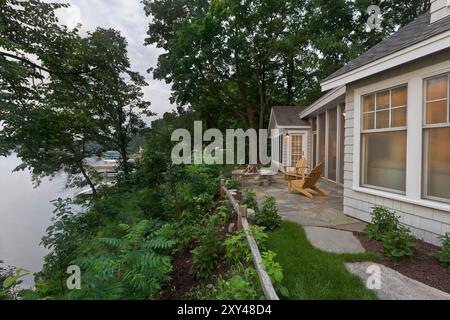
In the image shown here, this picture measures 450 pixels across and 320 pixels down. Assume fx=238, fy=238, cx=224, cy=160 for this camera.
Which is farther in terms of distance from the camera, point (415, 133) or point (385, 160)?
point (385, 160)

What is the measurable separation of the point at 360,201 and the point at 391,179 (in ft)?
2.50

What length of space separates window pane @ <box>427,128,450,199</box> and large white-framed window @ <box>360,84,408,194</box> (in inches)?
16.1

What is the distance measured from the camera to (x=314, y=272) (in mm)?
2871

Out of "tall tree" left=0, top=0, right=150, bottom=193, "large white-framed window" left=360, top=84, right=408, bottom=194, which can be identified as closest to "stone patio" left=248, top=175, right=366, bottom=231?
"large white-framed window" left=360, top=84, right=408, bottom=194

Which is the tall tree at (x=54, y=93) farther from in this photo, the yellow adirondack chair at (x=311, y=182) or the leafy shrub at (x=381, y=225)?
the leafy shrub at (x=381, y=225)

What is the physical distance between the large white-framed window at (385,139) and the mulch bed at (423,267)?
113 cm

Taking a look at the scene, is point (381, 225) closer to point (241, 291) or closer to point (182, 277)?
point (241, 291)

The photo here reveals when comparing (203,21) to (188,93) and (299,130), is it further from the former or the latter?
(299,130)

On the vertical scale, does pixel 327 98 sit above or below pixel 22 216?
above

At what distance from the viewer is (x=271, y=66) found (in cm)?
2180

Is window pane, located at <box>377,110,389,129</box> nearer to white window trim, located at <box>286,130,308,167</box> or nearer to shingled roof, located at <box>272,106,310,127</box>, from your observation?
white window trim, located at <box>286,130,308,167</box>

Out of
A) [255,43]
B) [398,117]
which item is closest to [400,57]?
[398,117]

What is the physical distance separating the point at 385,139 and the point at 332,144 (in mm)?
5395

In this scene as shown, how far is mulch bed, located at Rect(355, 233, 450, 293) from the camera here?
106 inches
